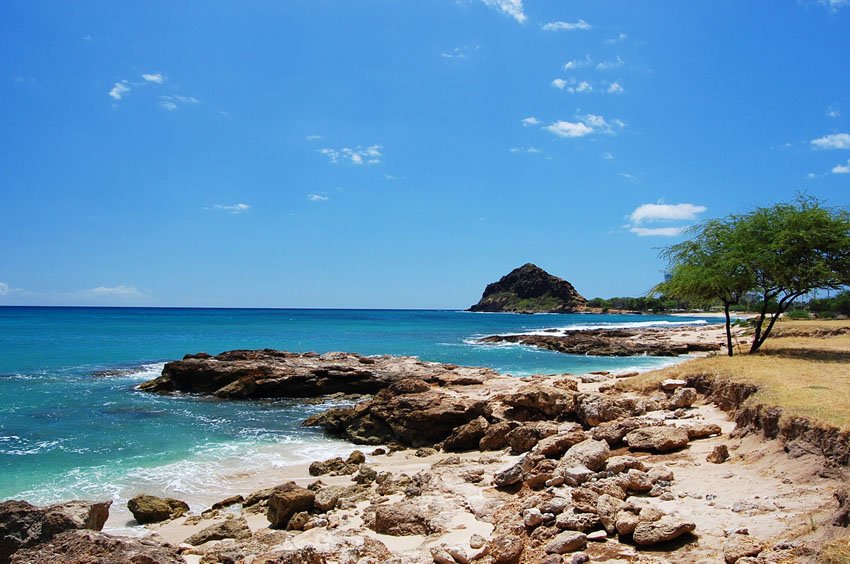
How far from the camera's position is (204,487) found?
13594 mm

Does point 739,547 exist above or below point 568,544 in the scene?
above

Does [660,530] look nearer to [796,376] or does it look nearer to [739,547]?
[739,547]

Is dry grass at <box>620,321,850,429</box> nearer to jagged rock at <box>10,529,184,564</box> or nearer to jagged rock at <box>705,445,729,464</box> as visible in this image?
jagged rock at <box>705,445,729,464</box>

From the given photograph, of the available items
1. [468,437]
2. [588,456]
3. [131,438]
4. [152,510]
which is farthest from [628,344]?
[152,510]

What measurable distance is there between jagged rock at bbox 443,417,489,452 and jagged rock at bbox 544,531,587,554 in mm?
9064

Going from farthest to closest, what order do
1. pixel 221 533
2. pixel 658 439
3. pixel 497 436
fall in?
pixel 497 436
pixel 658 439
pixel 221 533

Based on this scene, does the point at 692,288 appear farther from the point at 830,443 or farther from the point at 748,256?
the point at 830,443

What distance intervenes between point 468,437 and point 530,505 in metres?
7.80

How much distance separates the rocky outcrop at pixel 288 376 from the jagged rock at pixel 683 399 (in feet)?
43.1

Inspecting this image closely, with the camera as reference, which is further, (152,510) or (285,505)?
(152,510)

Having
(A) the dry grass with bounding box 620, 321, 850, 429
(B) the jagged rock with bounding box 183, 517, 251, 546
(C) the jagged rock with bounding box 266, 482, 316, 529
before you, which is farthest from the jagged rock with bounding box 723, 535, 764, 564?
(B) the jagged rock with bounding box 183, 517, 251, 546

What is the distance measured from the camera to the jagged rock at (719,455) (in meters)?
9.88

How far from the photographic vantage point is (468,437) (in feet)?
53.5

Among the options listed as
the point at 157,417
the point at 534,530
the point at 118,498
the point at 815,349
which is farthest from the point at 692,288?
the point at 157,417
